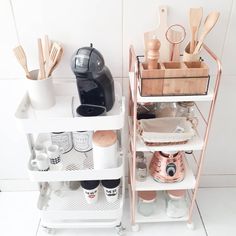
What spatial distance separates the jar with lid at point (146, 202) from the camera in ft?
3.72

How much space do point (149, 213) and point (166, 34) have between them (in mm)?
736

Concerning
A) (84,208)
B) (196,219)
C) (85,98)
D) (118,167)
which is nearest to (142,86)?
(85,98)

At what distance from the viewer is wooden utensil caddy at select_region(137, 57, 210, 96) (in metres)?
0.78

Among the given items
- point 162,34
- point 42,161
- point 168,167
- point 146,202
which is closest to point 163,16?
point 162,34

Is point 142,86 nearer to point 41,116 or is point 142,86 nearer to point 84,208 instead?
point 41,116

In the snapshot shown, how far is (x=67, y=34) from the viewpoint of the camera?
933mm

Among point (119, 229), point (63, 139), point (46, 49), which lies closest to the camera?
point (46, 49)

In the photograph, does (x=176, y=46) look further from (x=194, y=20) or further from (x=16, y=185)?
(x=16, y=185)

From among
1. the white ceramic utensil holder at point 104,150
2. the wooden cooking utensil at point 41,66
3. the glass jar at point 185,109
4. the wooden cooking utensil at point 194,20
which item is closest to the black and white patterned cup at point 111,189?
the white ceramic utensil holder at point 104,150

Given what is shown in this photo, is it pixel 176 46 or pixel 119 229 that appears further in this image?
pixel 119 229

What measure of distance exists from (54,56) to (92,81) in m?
0.17

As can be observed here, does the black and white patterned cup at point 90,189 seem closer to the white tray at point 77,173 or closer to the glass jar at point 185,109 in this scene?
the white tray at point 77,173

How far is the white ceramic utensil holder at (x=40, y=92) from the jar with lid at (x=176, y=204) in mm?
624

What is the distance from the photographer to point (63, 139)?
0.99 metres
